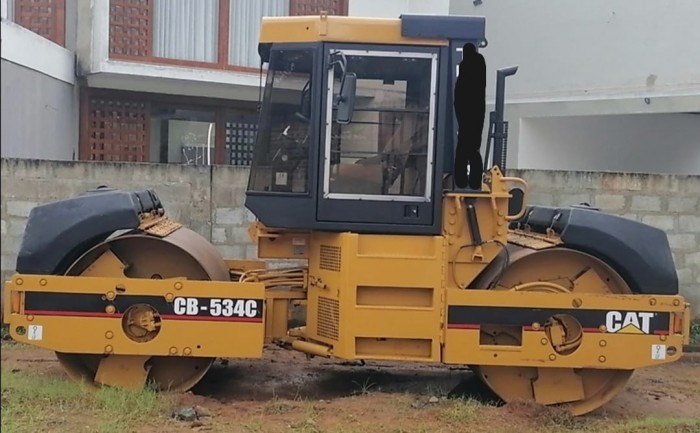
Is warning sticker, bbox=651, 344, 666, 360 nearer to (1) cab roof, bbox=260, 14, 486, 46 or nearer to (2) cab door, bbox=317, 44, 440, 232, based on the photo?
(2) cab door, bbox=317, 44, 440, 232

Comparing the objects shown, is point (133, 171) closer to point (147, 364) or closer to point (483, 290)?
point (147, 364)

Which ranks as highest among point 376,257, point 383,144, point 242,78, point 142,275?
point 242,78

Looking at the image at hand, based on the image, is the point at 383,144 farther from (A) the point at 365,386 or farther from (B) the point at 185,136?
(B) the point at 185,136

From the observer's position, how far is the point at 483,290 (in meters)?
5.28

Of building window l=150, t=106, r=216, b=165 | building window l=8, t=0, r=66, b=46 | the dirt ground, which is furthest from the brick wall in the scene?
building window l=150, t=106, r=216, b=165

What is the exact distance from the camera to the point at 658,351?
17.5ft

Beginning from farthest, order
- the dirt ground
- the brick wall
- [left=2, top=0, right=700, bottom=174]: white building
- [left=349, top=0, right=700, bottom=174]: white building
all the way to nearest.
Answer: [left=349, top=0, right=700, bottom=174]: white building < [left=2, top=0, right=700, bottom=174]: white building < the brick wall < the dirt ground

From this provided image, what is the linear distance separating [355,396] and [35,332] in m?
2.20

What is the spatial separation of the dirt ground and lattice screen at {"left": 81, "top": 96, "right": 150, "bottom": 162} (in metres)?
4.32

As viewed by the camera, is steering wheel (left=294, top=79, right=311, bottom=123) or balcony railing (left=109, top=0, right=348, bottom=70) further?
balcony railing (left=109, top=0, right=348, bottom=70)

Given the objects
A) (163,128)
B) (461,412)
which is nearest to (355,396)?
(461,412)

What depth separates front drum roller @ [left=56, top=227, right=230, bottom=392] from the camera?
5.44 m

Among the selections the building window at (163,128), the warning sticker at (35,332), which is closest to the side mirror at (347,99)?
the warning sticker at (35,332)

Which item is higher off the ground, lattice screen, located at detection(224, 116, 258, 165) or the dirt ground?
lattice screen, located at detection(224, 116, 258, 165)
